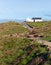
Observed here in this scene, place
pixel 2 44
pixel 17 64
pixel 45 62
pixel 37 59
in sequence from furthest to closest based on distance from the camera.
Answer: pixel 2 44, pixel 17 64, pixel 37 59, pixel 45 62

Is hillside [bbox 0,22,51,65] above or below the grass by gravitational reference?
above

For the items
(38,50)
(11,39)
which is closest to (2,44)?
(11,39)

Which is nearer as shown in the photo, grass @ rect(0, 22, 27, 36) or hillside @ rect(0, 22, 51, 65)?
hillside @ rect(0, 22, 51, 65)

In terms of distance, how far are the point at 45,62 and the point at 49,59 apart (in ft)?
1.89

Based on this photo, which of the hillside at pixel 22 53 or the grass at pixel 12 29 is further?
the grass at pixel 12 29

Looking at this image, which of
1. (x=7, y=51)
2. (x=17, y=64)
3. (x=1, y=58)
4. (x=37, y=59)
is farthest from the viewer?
(x=7, y=51)

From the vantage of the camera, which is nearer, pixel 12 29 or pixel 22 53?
pixel 22 53

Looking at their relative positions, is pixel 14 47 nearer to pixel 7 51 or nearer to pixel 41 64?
pixel 7 51

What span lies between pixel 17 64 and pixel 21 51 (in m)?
4.56

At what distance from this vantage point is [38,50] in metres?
27.3

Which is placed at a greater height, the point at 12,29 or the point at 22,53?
the point at 22,53

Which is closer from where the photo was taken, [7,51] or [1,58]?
[1,58]

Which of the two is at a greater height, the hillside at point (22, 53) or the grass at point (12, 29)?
the hillside at point (22, 53)

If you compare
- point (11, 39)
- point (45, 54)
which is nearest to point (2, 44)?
point (11, 39)
